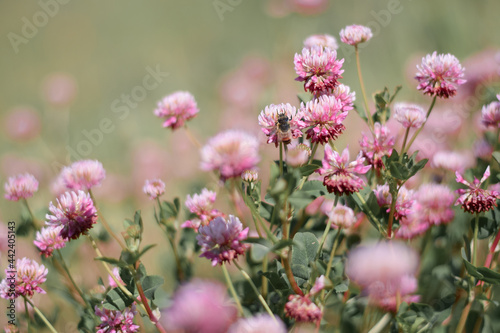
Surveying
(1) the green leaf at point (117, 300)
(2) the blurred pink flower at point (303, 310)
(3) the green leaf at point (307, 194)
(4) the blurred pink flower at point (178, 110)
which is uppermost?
(4) the blurred pink flower at point (178, 110)

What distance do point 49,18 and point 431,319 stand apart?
3.03 m

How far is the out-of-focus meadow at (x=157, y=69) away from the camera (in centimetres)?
160

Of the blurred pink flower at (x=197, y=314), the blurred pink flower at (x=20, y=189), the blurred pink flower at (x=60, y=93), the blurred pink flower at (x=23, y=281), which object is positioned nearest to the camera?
the blurred pink flower at (x=197, y=314)

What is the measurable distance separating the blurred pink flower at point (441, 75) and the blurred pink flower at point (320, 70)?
13 cm

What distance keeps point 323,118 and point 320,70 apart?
0.27 feet

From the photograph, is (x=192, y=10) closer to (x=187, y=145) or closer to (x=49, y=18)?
(x=49, y=18)

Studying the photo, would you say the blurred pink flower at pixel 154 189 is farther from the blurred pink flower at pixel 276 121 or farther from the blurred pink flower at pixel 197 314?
the blurred pink flower at pixel 197 314

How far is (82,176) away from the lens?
76 cm

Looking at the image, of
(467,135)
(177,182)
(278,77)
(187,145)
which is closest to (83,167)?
Result: (177,182)

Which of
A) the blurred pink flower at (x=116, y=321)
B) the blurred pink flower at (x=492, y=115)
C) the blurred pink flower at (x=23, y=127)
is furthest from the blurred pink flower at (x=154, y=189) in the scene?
the blurred pink flower at (x=23, y=127)

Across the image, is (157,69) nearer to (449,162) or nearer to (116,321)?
(449,162)

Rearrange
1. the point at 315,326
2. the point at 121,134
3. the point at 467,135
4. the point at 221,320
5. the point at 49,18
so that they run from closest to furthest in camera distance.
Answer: the point at 221,320 → the point at 315,326 → the point at 467,135 → the point at 121,134 → the point at 49,18

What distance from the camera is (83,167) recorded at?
77 centimetres

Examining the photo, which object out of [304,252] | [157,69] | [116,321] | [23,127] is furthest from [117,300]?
[157,69]
